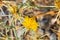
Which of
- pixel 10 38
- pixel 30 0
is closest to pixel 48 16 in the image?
pixel 30 0

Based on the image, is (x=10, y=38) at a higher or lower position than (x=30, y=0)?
lower

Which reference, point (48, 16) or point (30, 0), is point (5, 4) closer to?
point (30, 0)

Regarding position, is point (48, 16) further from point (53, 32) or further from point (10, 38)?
point (10, 38)

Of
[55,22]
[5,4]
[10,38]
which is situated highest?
[5,4]

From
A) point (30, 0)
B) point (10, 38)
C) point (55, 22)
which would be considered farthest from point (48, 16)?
point (10, 38)

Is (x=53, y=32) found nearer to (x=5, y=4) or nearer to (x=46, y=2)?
(x=46, y=2)

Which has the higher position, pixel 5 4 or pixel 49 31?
pixel 5 4
